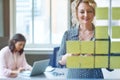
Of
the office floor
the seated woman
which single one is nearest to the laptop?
the seated woman

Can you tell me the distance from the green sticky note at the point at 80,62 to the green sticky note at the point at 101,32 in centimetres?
9

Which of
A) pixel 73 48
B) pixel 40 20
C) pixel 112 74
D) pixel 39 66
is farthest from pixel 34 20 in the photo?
pixel 73 48

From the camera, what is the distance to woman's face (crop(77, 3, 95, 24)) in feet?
3.68

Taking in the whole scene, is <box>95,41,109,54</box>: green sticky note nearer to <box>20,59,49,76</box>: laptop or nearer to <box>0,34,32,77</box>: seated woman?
<box>20,59,49,76</box>: laptop

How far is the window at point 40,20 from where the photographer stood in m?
4.54

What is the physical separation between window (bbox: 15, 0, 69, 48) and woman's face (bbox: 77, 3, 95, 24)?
3351 mm

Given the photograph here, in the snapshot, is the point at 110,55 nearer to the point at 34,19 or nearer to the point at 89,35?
the point at 89,35

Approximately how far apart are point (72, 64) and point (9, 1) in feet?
11.3

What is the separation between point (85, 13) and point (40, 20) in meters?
3.56

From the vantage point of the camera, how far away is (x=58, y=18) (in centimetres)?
462

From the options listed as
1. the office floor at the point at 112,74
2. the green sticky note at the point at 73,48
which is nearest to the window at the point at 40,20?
the office floor at the point at 112,74

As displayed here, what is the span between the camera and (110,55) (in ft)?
3.58

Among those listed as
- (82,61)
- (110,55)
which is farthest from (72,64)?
(110,55)

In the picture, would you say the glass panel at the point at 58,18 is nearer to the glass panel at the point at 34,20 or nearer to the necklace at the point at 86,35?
the glass panel at the point at 34,20
